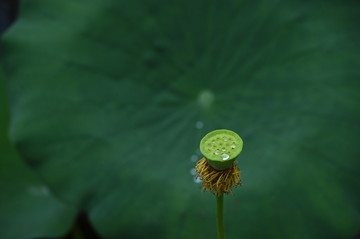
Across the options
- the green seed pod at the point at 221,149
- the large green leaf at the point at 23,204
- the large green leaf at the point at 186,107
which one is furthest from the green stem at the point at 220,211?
the large green leaf at the point at 23,204

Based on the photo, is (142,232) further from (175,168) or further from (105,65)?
(105,65)

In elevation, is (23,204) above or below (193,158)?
below

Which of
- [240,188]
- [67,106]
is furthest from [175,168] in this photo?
[67,106]

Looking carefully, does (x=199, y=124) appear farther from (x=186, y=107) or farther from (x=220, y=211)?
(x=220, y=211)

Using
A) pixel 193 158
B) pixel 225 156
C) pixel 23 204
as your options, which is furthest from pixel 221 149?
pixel 23 204

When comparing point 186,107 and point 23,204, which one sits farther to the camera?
point 23,204
